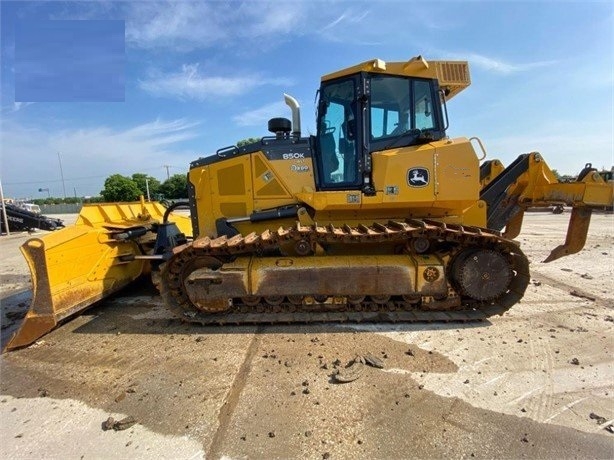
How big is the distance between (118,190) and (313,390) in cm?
5550

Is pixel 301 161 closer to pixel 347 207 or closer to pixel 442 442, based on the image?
pixel 347 207

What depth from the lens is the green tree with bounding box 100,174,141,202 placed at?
1961 inches

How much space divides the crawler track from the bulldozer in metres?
0.02

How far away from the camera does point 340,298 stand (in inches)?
169

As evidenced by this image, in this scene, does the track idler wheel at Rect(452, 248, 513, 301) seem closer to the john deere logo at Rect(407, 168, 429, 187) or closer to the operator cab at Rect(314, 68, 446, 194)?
the john deere logo at Rect(407, 168, 429, 187)

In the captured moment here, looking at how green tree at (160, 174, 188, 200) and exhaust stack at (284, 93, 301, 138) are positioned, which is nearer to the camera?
exhaust stack at (284, 93, 301, 138)

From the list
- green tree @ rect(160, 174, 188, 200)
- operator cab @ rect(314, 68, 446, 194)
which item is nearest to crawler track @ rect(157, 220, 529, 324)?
operator cab @ rect(314, 68, 446, 194)

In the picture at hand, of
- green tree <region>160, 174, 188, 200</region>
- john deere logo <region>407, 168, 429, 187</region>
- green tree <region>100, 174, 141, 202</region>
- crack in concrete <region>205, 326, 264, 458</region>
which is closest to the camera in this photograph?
crack in concrete <region>205, 326, 264, 458</region>

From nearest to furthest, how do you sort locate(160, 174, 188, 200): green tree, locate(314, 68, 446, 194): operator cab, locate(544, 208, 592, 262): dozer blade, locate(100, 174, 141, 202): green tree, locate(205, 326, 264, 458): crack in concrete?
locate(205, 326, 264, 458): crack in concrete, locate(314, 68, 446, 194): operator cab, locate(544, 208, 592, 262): dozer blade, locate(100, 174, 141, 202): green tree, locate(160, 174, 188, 200): green tree

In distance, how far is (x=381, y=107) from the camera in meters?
4.55

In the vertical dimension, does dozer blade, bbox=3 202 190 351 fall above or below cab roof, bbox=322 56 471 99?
below

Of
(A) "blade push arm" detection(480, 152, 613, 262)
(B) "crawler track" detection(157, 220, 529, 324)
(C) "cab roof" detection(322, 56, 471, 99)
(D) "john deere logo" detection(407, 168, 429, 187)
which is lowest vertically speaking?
(B) "crawler track" detection(157, 220, 529, 324)

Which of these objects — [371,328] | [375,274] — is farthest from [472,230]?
[371,328]

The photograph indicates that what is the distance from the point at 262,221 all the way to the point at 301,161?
103 centimetres
